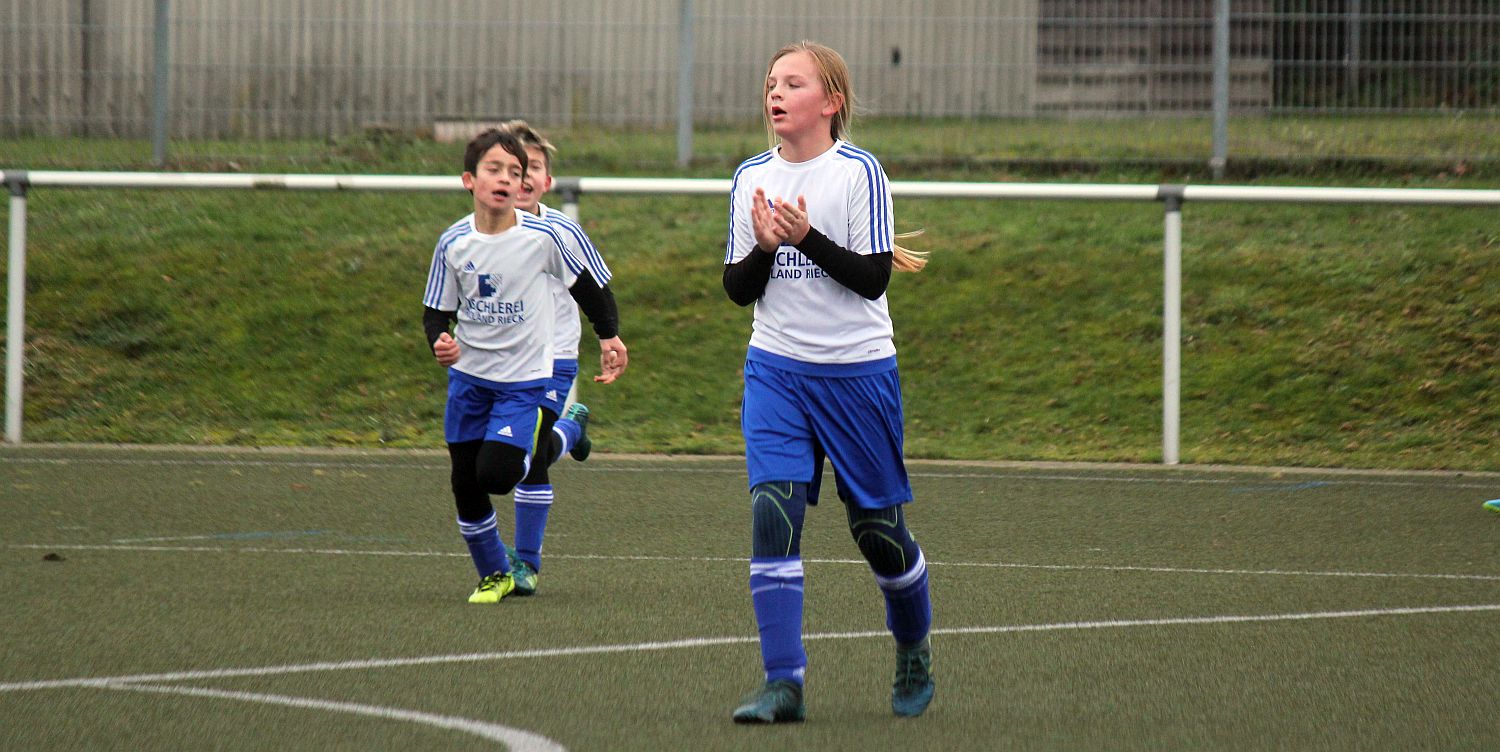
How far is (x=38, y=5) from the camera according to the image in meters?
15.2

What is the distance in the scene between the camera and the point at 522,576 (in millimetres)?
6656

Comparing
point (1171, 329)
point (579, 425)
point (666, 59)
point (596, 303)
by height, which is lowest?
point (579, 425)

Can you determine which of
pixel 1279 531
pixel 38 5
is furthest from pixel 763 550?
→ pixel 38 5

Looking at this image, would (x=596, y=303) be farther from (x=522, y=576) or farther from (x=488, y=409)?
(x=522, y=576)

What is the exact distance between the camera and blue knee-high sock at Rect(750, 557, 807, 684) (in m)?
4.64

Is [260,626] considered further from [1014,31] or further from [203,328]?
[1014,31]

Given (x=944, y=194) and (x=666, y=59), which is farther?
(x=666, y=59)

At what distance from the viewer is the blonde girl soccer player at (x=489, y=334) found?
21.2ft

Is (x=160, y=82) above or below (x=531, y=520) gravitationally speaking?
above

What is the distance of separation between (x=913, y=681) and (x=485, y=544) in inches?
85.8

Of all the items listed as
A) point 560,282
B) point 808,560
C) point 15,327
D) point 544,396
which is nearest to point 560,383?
point 560,282

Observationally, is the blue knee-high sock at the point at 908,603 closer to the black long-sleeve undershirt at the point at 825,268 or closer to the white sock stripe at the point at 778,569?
the white sock stripe at the point at 778,569

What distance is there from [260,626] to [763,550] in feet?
6.84

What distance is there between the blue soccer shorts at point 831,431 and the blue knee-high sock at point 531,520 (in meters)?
2.25
